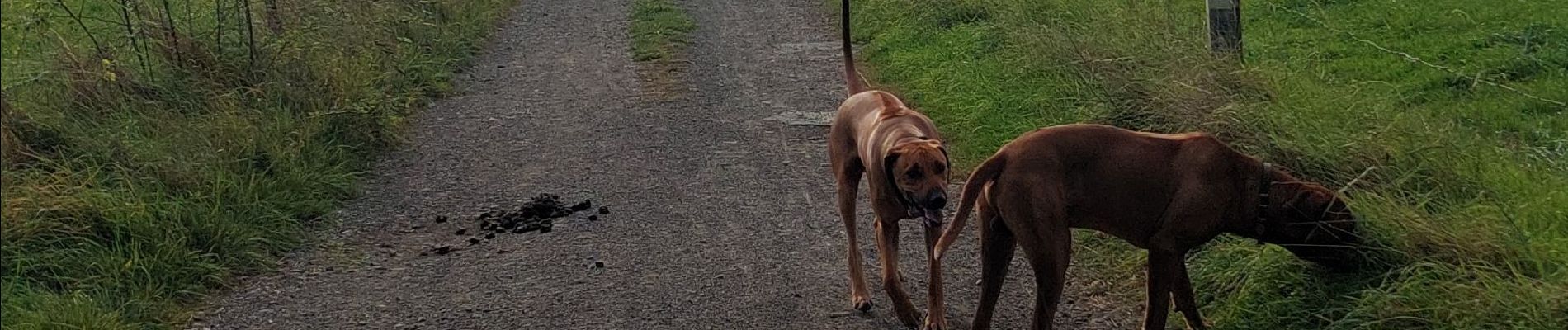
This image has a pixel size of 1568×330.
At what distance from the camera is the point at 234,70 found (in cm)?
843

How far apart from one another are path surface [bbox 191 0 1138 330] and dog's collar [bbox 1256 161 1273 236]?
654mm

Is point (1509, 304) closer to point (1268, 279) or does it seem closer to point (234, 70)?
point (1268, 279)

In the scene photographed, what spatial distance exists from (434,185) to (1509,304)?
5037 millimetres

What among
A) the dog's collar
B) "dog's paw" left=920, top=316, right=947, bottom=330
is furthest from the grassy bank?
the dog's collar

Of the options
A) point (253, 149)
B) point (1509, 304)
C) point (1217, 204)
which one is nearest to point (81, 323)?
point (253, 149)

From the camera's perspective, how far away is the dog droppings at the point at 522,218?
6.45 meters

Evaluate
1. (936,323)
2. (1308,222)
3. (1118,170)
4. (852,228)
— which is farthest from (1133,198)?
(852,228)

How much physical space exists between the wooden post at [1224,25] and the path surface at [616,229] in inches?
76.8

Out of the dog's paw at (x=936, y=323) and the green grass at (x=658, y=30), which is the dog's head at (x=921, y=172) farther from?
the green grass at (x=658, y=30)

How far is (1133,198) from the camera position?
4266 millimetres

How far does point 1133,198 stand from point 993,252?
45cm

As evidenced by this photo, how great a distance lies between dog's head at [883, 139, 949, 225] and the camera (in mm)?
4348

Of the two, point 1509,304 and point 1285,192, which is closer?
point 1509,304

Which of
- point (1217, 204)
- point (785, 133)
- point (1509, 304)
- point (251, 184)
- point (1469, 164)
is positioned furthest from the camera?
point (785, 133)
